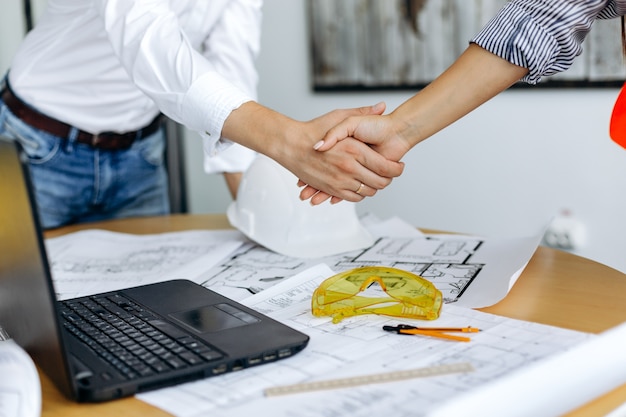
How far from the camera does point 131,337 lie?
741 millimetres

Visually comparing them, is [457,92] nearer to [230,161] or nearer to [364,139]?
[364,139]

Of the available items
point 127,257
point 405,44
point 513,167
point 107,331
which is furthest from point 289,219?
point 405,44

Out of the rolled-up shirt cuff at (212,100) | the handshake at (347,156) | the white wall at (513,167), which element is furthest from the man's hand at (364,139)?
the white wall at (513,167)

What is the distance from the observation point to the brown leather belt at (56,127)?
1507 millimetres

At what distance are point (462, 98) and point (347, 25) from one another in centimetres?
132

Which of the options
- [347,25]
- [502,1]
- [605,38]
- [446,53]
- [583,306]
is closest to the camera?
[583,306]

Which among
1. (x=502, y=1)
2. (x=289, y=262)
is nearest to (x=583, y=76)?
(x=502, y=1)

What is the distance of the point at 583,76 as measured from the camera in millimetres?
1916

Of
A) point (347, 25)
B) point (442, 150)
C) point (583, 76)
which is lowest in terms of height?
point (442, 150)

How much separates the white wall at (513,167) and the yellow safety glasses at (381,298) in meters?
1.22

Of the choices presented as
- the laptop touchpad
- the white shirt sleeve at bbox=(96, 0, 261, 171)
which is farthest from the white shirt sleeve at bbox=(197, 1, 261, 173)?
the laptop touchpad

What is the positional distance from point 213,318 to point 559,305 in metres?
0.39

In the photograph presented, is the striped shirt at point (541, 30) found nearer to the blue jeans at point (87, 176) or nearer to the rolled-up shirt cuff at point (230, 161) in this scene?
the rolled-up shirt cuff at point (230, 161)

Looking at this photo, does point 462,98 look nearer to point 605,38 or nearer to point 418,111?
point 418,111
